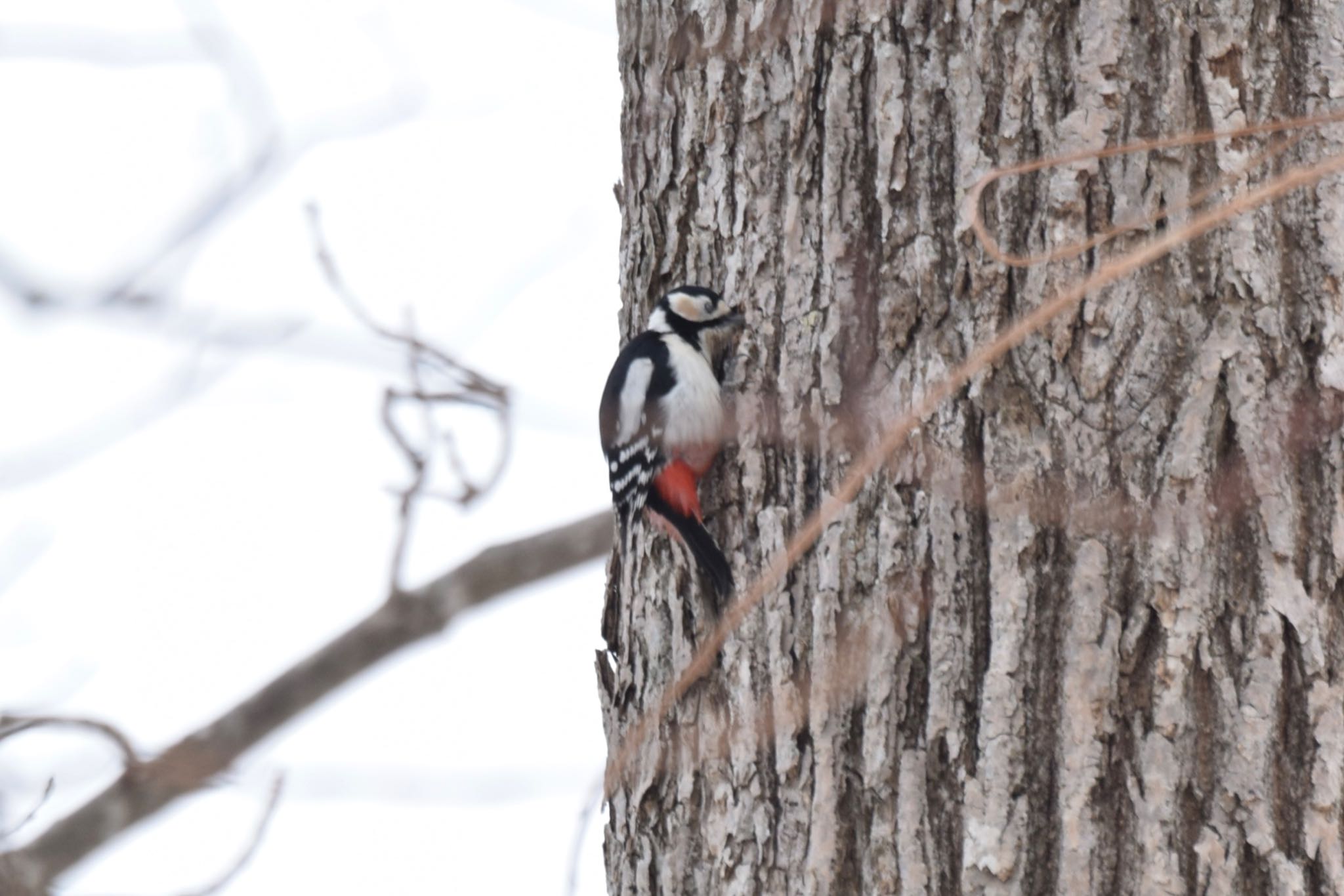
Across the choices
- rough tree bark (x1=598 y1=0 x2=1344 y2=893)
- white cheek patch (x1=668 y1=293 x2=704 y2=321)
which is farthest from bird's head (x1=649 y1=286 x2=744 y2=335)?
rough tree bark (x1=598 y1=0 x2=1344 y2=893)

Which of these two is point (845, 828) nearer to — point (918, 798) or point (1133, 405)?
point (918, 798)

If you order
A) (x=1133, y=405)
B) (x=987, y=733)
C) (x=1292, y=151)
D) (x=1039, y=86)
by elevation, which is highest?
(x=1039, y=86)

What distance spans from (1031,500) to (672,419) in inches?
37.8

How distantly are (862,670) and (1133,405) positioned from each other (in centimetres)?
50

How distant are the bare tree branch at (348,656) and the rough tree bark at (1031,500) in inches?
79.5

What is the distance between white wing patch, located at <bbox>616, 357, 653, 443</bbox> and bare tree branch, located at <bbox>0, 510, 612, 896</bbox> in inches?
45.9

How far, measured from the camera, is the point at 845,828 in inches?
71.8

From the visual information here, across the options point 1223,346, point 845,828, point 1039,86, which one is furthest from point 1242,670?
point 1039,86

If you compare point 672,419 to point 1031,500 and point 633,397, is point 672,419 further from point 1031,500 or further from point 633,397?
point 1031,500

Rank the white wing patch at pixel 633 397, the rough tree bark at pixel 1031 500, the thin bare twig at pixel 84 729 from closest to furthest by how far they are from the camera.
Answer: the rough tree bark at pixel 1031 500
the thin bare twig at pixel 84 729
the white wing patch at pixel 633 397

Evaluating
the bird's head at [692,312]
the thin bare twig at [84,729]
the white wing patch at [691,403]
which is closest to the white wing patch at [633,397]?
the white wing patch at [691,403]

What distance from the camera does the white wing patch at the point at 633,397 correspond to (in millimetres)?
2799

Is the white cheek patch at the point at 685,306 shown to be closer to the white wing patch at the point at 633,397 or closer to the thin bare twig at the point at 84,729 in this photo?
the white wing patch at the point at 633,397

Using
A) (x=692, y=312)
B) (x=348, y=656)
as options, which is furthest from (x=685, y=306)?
(x=348, y=656)
